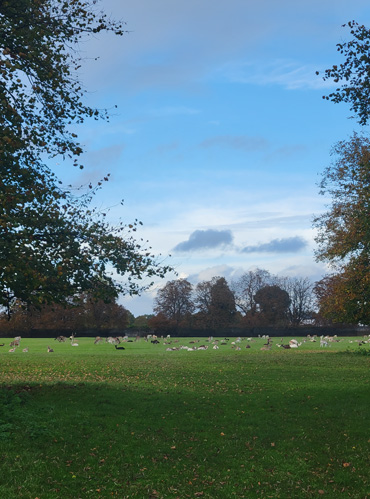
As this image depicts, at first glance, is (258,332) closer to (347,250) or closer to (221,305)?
(221,305)

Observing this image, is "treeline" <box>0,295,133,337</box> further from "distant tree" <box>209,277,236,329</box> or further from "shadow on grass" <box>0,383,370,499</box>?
"shadow on grass" <box>0,383,370,499</box>

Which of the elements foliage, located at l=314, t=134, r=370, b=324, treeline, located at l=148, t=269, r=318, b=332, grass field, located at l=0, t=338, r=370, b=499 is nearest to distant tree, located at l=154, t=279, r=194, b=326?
treeline, located at l=148, t=269, r=318, b=332

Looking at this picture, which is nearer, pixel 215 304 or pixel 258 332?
pixel 258 332

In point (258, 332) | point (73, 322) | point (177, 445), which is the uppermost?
point (73, 322)

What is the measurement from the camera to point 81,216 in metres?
17.8

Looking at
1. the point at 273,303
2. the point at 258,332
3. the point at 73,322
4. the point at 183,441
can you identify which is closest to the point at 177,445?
the point at 183,441

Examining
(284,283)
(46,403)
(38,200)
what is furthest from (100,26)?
(284,283)

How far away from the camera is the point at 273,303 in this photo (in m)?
124

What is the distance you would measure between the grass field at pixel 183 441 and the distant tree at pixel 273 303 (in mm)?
104259

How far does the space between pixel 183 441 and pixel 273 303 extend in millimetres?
114045

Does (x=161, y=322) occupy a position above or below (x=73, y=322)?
below

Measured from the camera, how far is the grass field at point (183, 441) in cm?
1003

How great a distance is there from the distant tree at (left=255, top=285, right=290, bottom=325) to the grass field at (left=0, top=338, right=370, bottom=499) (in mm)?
104259

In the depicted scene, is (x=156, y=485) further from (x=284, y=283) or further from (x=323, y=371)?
(x=284, y=283)
